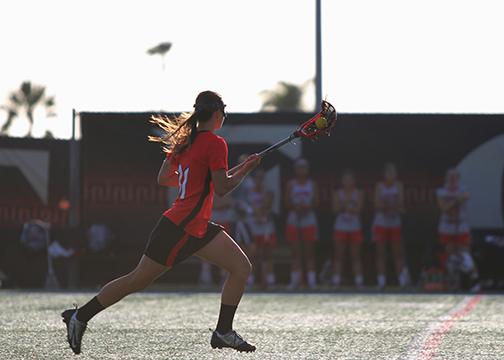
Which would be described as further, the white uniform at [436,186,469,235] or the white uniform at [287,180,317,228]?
the white uniform at [436,186,469,235]

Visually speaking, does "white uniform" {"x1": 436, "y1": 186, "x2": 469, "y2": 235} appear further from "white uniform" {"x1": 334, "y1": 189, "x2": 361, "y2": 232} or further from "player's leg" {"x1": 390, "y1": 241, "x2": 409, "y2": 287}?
"white uniform" {"x1": 334, "y1": 189, "x2": 361, "y2": 232}

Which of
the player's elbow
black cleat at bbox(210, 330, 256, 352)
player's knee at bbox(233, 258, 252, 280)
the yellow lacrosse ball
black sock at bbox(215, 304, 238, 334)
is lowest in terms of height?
black cleat at bbox(210, 330, 256, 352)

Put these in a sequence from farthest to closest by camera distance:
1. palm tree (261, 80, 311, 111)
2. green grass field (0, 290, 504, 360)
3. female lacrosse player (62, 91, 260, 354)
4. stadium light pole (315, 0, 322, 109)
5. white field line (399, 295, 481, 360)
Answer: palm tree (261, 80, 311, 111), stadium light pole (315, 0, 322, 109), green grass field (0, 290, 504, 360), white field line (399, 295, 481, 360), female lacrosse player (62, 91, 260, 354)

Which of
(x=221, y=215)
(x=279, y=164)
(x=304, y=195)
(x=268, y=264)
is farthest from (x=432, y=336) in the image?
(x=279, y=164)

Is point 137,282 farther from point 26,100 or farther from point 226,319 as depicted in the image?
point 26,100

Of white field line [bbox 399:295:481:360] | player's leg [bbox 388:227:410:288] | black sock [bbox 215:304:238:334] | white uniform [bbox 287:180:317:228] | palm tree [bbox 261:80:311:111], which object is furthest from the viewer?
palm tree [bbox 261:80:311:111]

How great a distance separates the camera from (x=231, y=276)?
786 cm

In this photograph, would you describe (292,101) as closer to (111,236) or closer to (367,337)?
(111,236)

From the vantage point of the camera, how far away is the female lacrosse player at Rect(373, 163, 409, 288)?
60.0 feet

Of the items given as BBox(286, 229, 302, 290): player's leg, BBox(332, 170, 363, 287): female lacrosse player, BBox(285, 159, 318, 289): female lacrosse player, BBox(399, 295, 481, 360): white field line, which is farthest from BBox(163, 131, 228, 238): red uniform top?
BBox(286, 229, 302, 290): player's leg

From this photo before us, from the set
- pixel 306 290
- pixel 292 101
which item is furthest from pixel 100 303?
pixel 292 101

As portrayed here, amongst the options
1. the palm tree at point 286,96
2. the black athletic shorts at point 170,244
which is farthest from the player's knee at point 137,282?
the palm tree at point 286,96

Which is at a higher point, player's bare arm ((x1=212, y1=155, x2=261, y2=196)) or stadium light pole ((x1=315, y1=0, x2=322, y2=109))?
stadium light pole ((x1=315, y1=0, x2=322, y2=109))

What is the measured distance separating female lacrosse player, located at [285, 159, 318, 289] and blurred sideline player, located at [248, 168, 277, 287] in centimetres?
30
